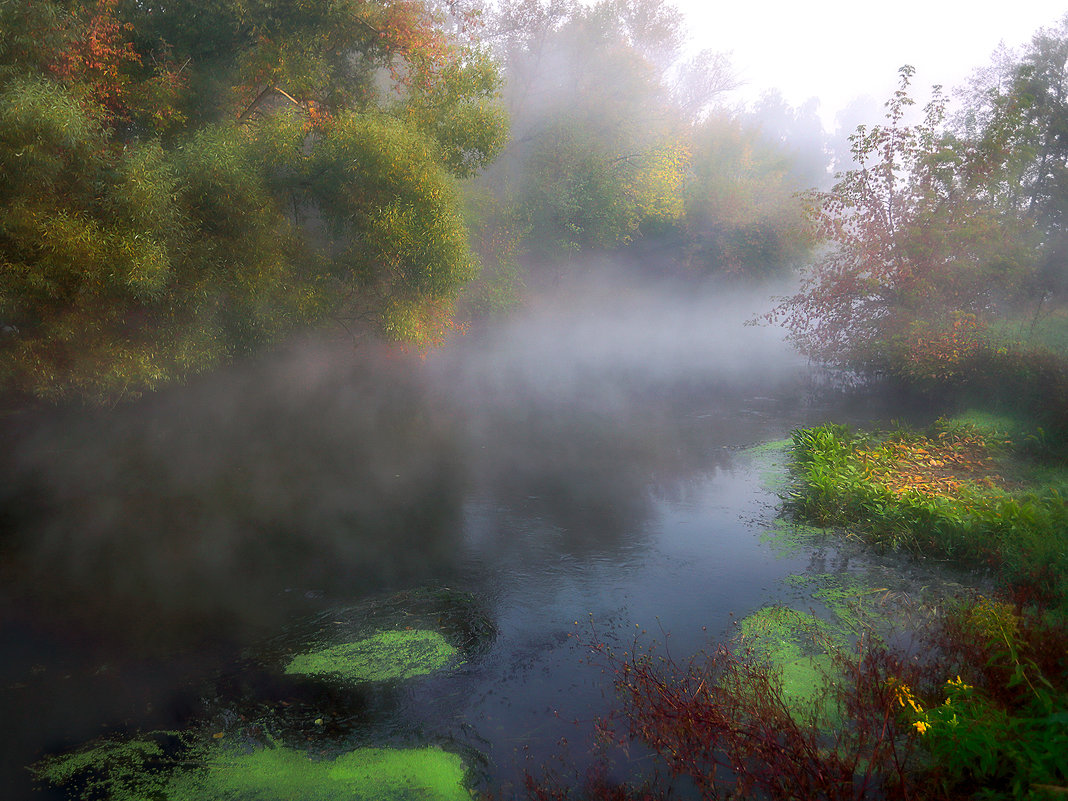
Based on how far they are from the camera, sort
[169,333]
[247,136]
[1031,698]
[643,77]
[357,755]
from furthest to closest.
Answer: [643,77], [247,136], [169,333], [357,755], [1031,698]

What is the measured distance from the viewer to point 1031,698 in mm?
4473

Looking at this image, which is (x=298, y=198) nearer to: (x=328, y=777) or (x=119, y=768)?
(x=119, y=768)

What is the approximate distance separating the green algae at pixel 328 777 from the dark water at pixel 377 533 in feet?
0.94

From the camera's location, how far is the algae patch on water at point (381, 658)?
6.01m

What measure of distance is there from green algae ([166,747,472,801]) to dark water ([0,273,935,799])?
0.29 meters

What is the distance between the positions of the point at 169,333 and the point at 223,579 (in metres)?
5.16

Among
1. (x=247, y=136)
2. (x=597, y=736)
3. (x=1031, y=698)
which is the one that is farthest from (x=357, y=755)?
(x=247, y=136)

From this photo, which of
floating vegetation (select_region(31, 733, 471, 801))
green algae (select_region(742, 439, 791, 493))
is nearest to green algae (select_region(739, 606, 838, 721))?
floating vegetation (select_region(31, 733, 471, 801))

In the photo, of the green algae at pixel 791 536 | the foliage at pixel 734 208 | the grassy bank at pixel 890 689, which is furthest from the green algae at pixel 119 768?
the foliage at pixel 734 208

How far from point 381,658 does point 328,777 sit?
156 cm

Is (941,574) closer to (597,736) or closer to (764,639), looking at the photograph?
(764,639)

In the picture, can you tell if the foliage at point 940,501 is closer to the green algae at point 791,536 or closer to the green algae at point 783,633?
the green algae at point 791,536

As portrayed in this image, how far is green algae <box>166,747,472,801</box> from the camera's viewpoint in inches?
179

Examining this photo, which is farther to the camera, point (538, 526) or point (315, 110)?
point (315, 110)
